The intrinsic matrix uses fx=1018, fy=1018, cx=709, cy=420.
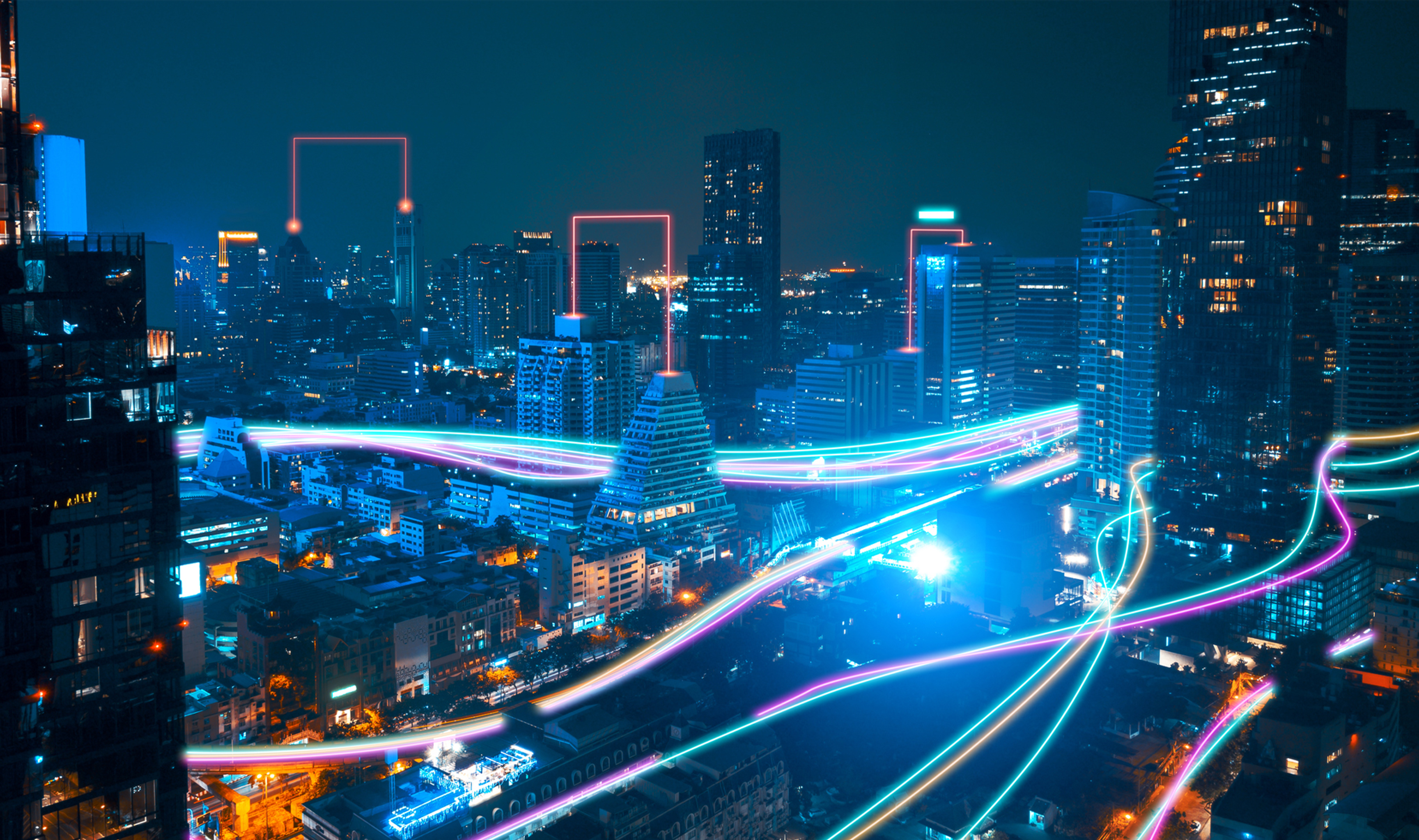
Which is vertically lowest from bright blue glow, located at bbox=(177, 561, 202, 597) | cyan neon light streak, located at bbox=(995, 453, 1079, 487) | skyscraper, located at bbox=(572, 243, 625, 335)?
cyan neon light streak, located at bbox=(995, 453, 1079, 487)

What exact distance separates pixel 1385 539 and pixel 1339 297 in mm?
5208

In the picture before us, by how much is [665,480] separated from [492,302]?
21.9m

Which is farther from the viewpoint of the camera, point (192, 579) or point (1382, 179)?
point (1382, 179)

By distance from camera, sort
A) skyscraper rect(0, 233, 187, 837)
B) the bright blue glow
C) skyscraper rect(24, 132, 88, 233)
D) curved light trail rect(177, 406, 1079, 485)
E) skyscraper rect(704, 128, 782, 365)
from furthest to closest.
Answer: skyscraper rect(704, 128, 782, 365) → curved light trail rect(177, 406, 1079, 485) → the bright blue glow → skyscraper rect(24, 132, 88, 233) → skyscraper rect(0, 233, 187, 837)

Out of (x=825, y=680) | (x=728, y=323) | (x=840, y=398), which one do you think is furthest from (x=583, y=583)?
(x=728, y=323)

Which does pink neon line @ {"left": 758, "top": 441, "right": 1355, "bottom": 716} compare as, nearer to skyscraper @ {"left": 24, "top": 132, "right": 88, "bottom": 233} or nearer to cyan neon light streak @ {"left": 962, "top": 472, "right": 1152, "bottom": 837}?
cyan neon light streak @ {"left": 962, "top": 472, "right": 1152, "bottom": 837}

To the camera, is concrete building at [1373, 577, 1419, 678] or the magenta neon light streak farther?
concrete building at [1373, 577, 1419, 678]

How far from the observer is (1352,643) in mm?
10242

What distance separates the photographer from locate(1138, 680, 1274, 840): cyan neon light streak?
7.07 m

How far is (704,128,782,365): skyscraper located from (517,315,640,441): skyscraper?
11169 mm

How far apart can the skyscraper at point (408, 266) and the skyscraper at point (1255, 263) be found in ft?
89.0

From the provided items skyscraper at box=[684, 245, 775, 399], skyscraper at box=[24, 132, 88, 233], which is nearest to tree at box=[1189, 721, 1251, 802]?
skyscraper at box=[24, 132, 88, 233]

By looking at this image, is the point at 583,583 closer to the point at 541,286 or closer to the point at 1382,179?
the point at 1382,179

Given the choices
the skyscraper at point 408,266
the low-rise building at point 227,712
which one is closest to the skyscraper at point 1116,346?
the low-rise building at point 227,712
